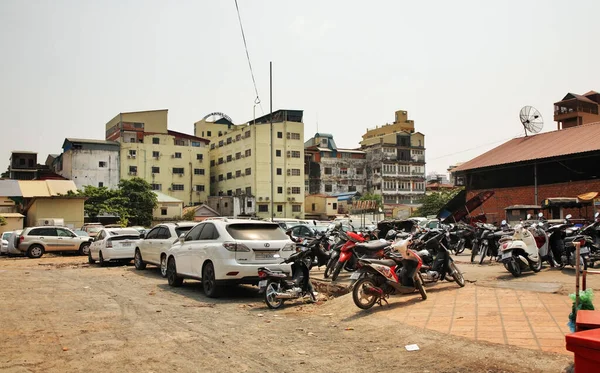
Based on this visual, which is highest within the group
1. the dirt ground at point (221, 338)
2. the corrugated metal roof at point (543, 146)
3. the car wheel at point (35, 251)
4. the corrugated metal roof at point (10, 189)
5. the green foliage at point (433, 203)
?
the corrugated metal roof at point (543, 146)

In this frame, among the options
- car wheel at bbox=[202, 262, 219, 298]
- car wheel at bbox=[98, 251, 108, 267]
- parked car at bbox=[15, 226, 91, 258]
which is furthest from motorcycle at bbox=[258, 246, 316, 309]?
parked car at bbox=[15, 226, 91, 258]

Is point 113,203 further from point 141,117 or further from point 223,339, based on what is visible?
point 223,339

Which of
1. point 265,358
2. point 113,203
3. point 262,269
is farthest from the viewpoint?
point 113,203

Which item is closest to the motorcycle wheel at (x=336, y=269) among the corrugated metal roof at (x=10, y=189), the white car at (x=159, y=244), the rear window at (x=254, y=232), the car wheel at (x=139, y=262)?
the rear window at (x=254, y=232)

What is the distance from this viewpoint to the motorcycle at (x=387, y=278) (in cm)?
872

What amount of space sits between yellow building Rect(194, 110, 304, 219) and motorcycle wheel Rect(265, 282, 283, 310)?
60.7 meters

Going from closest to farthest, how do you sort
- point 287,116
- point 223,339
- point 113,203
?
point 223,339 → point 113,203 → point 287,116

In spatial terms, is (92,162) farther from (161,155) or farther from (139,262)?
(139,262)

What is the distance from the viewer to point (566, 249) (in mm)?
12219

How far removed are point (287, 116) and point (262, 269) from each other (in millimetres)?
66876

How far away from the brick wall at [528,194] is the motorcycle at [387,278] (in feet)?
91.1

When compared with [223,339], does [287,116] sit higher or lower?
higher

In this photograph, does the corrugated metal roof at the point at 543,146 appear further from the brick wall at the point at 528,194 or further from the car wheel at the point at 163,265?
the car wheel at the point at 163,265

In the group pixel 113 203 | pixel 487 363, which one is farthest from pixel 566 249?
pixel 113 203
